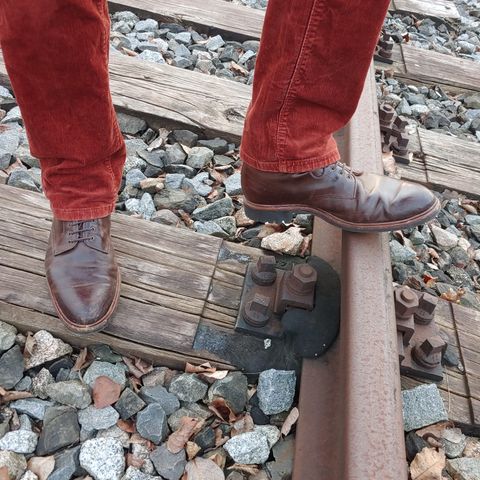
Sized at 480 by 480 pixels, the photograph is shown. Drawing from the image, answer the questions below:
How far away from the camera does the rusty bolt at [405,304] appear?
1.67m

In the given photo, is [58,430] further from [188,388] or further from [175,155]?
[175,155]

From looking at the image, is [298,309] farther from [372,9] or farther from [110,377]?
[372,9]

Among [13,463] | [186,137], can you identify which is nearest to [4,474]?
[13,463]

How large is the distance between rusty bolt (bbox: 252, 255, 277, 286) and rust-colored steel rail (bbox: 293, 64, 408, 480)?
233 millimetres

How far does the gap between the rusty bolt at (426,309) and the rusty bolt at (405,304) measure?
0.06 m

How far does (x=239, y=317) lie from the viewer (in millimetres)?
1691

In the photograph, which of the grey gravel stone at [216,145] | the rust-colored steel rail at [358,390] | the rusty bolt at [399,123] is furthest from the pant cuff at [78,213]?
the rusty bolt at [399,123]

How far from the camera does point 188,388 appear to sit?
154 centimetres

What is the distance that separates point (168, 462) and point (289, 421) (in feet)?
1.14

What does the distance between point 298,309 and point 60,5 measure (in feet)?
3.44

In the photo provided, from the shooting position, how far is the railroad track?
1163mm

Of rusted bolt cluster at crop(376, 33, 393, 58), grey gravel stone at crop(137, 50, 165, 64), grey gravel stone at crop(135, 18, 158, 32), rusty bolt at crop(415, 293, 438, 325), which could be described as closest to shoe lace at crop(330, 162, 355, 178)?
rusty bolt at crop(415, 293, 438, 325)

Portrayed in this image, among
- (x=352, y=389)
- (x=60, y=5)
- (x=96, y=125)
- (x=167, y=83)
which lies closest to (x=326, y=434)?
(x=352, y=389)

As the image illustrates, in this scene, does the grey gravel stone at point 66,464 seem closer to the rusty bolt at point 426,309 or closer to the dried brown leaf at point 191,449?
the dried brown leaf at point 191,449
